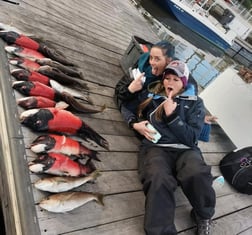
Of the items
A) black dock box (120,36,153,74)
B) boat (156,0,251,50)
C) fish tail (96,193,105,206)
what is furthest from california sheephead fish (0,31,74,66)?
boat (156,0,251,50)

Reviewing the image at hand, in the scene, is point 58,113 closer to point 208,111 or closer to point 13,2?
point 13,2

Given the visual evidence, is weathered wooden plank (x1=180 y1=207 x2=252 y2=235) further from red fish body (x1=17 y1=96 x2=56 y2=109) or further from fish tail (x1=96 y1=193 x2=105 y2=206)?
red fish body (x1=17 y1=96 x2=56 y2=109)

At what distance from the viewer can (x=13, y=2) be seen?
3.21 metres

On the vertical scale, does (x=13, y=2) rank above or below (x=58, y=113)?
below

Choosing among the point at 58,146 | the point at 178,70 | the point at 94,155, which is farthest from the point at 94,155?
the point at 178,70

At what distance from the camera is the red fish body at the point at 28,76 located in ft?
7.54

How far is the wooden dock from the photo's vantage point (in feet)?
5.59

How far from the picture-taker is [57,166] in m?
1.82

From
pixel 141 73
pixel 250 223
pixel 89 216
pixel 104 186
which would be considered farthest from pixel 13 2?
pixel 250 223

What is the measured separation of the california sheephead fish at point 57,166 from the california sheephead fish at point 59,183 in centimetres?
3

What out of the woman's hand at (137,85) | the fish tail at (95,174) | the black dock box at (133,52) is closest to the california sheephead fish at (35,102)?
the fish tail at (95,174)

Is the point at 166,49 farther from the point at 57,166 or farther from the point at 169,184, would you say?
the point at 57,166

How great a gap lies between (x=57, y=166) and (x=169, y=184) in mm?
740

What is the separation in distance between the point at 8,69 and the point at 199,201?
5.58ft
